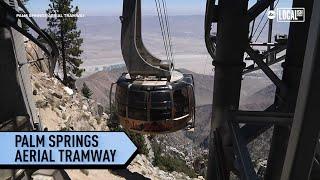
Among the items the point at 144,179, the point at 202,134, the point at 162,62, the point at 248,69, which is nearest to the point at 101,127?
the point at 144,179

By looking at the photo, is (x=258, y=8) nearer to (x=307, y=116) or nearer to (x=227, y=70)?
(x=227, y=70)

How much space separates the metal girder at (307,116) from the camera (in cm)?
363

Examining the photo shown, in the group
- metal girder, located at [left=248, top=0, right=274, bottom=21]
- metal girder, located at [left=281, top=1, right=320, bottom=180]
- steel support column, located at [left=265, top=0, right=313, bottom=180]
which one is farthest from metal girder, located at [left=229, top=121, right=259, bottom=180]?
metal girder, located at [left=248, top=0, right=274, bottom=21]

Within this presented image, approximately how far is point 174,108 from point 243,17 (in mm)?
8803

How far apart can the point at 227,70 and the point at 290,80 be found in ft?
5.35

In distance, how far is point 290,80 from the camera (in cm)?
892

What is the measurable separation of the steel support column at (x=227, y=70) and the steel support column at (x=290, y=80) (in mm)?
977

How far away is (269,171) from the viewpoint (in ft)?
29.2

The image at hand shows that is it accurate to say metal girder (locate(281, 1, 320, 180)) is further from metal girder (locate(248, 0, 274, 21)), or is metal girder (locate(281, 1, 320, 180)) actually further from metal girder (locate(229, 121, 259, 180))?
metal girder (locate(248, 0, 274, 21))

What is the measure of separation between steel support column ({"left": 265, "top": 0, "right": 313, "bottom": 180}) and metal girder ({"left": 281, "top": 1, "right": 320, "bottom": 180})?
4.42m

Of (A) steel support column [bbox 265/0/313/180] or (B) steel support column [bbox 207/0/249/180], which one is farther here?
(B) steel support column [bbox 207/0/249/180]

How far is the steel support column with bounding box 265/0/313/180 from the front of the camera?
8.53 m

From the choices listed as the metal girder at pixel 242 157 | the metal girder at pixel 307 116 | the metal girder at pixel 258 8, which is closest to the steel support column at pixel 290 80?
the metal girder at pixel 258 8

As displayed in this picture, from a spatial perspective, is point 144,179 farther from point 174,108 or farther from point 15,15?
point 15,15
